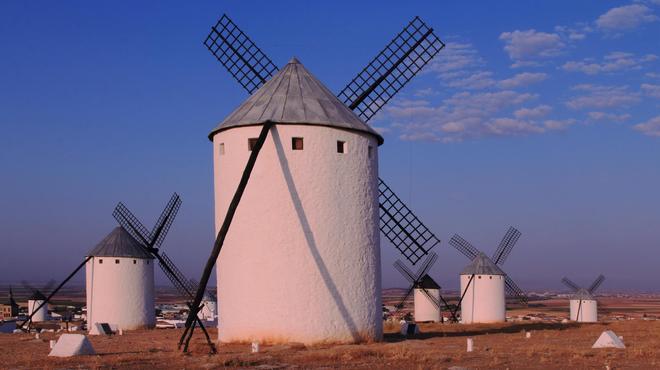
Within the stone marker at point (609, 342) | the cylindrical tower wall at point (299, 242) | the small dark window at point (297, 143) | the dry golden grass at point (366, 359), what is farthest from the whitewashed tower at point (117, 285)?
the stone marker at point (609, 342)

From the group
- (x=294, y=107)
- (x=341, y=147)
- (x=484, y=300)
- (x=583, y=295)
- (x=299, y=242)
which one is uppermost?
(x=294, y=107)

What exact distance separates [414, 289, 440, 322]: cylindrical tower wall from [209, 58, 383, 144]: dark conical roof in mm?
31057

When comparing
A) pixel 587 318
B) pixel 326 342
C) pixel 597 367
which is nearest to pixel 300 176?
pixel 326 342

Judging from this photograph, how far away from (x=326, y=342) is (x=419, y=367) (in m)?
5.07

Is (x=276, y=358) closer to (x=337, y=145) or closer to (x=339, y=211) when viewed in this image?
(x=339, y=211)

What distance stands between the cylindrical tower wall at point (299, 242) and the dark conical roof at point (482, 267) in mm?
27244

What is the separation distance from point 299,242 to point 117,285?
682 inches

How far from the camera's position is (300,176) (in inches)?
649

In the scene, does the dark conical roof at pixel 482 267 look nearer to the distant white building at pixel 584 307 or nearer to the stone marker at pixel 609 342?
the distant white building at pixel 584 307

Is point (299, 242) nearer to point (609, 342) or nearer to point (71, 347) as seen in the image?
point (71, 347)

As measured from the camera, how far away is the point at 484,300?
42.9 meters

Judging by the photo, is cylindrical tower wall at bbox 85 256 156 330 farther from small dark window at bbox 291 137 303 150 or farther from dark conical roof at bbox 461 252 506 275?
dark conical roof at bbox 461 252 506 275

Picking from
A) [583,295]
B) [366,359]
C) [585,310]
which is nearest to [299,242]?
[366,359]

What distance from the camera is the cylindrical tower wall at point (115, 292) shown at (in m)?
31.1
